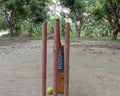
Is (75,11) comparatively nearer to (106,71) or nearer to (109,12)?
(109,12)

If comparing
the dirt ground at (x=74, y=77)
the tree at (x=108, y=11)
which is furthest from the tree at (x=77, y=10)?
the dirt ground at (x=74, y=77)

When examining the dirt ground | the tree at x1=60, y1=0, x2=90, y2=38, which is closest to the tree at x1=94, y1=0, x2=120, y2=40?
the tree at x1=60, y1=0, x2=90, y2=38

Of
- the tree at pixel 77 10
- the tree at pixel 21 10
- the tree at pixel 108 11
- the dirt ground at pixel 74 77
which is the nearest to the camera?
the dirt ground at pixel 74 77

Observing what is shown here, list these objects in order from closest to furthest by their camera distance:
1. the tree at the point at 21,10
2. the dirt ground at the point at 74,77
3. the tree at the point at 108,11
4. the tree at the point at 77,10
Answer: the dirt ground at the point at 74,77, the tree at the point at 108,11, the tree at the point at 21,10, the tree at the point at 77,10

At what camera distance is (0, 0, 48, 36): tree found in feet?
51.8

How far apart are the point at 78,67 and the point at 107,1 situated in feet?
26.5

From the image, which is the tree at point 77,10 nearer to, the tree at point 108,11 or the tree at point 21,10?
the tree at point 21,10

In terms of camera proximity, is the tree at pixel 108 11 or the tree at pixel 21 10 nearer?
the tree at pixel 108 11

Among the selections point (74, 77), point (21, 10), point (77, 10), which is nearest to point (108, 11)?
point (77, 10)

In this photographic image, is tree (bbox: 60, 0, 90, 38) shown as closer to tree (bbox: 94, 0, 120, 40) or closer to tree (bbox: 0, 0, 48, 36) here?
tree (bbox: 0, 0, 48, 36)

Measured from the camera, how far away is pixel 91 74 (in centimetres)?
508

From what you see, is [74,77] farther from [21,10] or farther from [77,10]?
[77,10]

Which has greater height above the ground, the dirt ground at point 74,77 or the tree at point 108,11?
the tree at point 108,11

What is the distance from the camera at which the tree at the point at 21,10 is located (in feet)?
51.8
